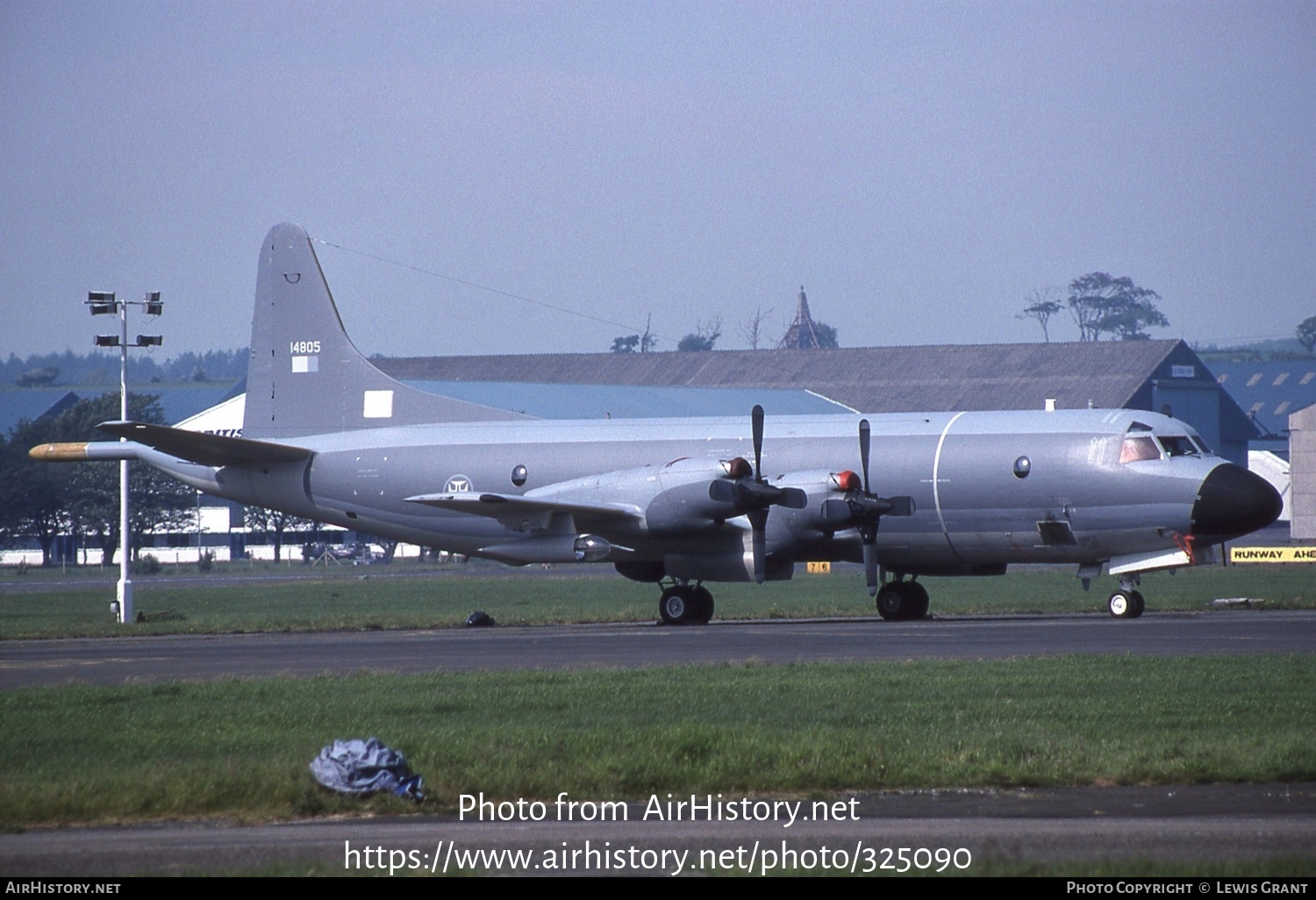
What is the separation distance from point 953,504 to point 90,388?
428 ft

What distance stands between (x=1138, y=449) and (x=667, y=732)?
20.6 m

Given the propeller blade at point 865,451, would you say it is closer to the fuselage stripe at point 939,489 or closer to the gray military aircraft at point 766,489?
the gray military aircraft at point 766,489

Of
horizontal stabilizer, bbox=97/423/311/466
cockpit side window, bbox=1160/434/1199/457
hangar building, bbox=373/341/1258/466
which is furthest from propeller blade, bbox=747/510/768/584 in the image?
hangar building, bbox=373/341/1258/466

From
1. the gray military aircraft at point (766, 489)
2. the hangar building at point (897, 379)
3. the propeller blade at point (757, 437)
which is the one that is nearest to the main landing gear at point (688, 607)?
the gray military aircraft at point (766, 489)

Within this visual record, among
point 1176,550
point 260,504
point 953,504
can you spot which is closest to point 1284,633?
point 1176,550

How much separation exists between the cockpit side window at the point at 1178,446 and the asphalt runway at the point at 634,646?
3636mm

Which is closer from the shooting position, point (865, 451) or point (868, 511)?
point (868, 511)

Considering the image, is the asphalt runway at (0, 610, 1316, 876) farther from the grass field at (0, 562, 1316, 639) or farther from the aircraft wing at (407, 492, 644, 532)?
the grass field at (0, 562, 1316, 639)

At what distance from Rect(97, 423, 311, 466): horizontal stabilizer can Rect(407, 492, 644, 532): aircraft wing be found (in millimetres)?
5406

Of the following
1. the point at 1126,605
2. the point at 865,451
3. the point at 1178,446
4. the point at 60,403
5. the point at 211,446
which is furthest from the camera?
the point at 60,403

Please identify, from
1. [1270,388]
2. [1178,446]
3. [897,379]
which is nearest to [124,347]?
[1178,446]

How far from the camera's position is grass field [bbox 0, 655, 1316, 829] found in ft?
47.4

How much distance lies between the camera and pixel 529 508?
1414 inches

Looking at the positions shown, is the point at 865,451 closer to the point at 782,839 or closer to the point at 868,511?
the point at 868,511
